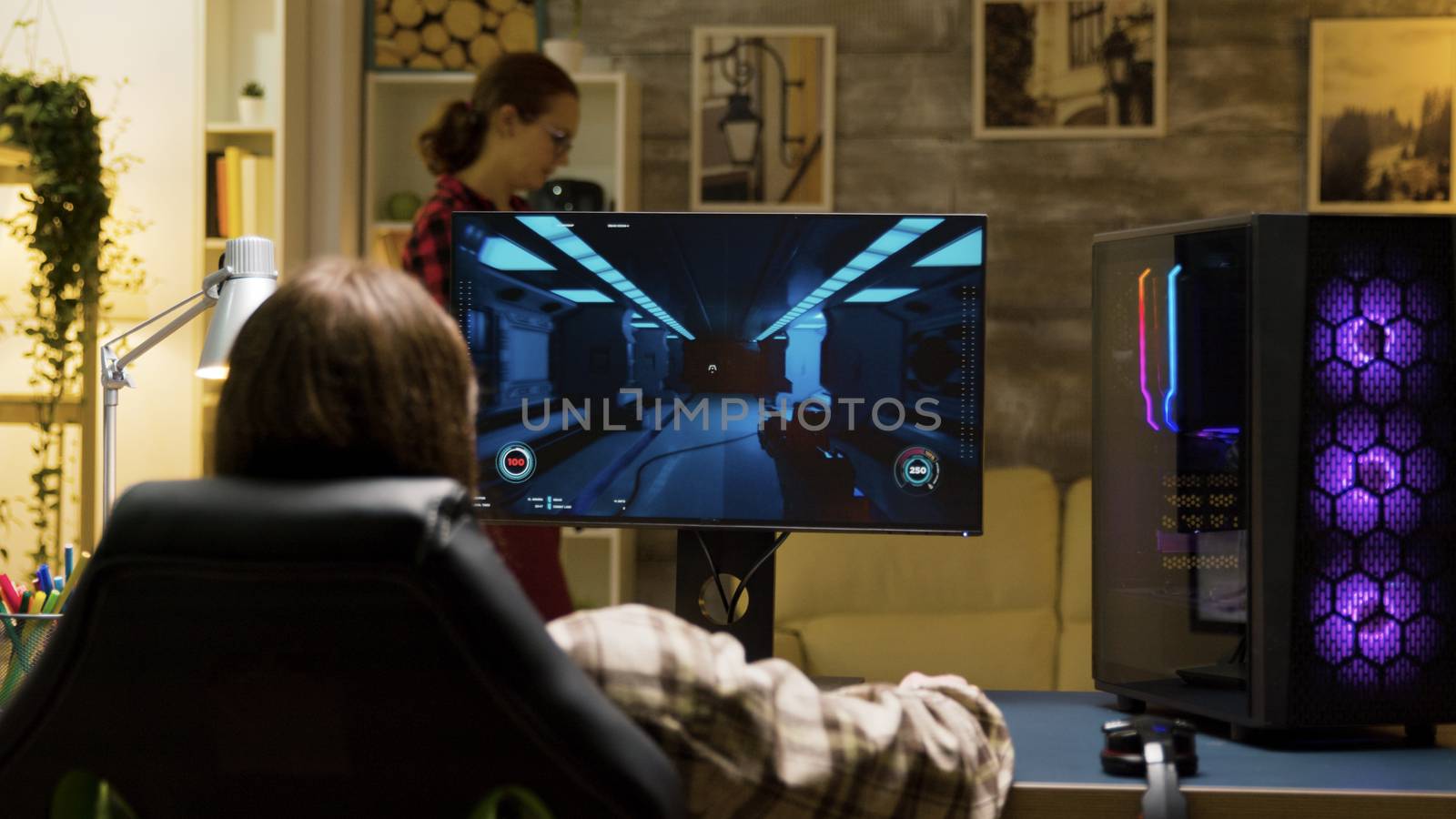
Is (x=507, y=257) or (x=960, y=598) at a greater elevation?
(x=507, y=257)

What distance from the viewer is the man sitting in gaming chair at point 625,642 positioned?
78cm

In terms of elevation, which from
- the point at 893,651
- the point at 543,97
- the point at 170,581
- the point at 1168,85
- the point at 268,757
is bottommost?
the point at 893,651

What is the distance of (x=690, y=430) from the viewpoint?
4.84ft

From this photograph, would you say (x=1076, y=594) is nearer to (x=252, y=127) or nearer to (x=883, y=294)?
(x=883, y=294)

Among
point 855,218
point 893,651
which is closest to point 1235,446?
point 855,218

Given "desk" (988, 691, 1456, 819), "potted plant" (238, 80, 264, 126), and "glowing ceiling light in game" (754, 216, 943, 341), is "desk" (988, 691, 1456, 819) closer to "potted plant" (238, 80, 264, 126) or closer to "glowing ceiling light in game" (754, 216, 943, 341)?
"glowing ceiling light in game" (754, 216, 943, 341)

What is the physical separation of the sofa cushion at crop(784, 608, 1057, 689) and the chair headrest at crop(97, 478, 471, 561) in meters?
2.58

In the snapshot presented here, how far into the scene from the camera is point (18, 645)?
1330mm

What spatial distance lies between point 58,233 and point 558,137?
5.30 feet

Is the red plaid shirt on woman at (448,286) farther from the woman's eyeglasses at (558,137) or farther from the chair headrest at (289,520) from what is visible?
the chair headrest at (289,520)

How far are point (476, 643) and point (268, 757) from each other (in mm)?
143

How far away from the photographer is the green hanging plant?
3.37 m

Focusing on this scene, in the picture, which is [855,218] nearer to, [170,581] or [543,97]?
[170,581]

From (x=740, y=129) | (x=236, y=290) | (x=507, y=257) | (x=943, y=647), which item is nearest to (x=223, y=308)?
(x=236, y=290)
